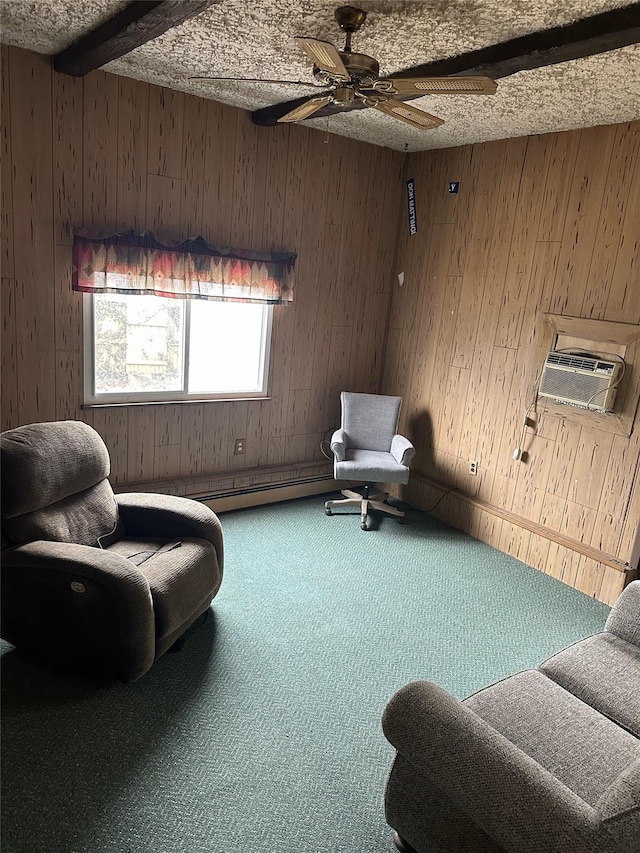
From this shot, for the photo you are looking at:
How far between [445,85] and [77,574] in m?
2.32

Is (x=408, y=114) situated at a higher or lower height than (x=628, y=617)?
higher

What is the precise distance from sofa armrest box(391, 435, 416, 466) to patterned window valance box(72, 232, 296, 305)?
1.36 meters

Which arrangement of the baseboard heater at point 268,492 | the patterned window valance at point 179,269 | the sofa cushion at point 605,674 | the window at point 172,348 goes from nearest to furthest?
the sofa cushion at point 605,674, the patterned window valance at point 179,269, the window at point 172,348, the baseboard heater at point 268,492

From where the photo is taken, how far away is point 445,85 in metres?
2.09

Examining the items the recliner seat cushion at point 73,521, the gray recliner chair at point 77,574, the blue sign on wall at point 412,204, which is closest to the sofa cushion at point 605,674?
the gray recliner chair at point 77,574

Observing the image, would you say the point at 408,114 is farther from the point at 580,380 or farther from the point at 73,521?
the point at 73,521

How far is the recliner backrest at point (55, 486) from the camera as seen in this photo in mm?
2348

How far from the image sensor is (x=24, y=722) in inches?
84.3

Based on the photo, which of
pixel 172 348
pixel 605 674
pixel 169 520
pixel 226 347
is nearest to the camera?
pixel 605 674

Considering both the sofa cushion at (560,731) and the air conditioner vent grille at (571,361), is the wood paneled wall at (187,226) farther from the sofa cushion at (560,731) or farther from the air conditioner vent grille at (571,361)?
the sofa cushion at (560,731)

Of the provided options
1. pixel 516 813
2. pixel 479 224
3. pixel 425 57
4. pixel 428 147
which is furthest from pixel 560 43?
pixel 516 813

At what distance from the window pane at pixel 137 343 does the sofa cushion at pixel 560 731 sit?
2.81 m

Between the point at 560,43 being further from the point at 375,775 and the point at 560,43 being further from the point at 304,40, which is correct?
the point at 375,775

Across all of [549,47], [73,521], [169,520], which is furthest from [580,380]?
[73,521]
